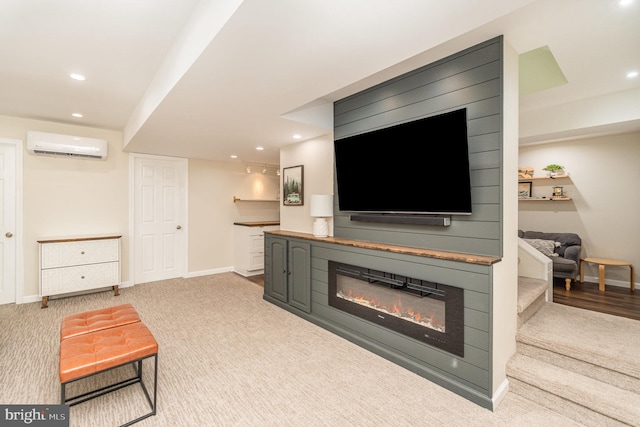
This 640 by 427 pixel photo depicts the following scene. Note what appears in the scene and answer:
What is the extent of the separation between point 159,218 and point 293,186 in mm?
2745

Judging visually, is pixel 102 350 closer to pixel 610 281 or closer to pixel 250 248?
pixel 250 248

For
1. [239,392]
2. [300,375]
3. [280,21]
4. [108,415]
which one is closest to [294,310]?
[300,375]

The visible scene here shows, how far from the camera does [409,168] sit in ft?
7.96

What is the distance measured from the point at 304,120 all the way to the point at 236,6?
1835mm

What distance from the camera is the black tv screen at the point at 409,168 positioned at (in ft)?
6.94

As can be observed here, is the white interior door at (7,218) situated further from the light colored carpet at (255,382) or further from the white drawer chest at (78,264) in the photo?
the light colored carpet at (255,382)

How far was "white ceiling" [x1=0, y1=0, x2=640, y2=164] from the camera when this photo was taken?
60.8 inches

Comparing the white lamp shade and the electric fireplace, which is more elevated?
the white lamp shade

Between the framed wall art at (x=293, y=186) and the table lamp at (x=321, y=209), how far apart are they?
0.66 meters

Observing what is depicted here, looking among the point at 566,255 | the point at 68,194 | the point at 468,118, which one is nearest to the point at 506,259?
the point at 468,118

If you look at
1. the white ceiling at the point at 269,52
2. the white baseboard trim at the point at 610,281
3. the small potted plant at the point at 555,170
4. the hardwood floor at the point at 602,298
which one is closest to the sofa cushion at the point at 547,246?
the hardwood floor at the point at 602,298

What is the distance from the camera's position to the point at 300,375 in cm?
230

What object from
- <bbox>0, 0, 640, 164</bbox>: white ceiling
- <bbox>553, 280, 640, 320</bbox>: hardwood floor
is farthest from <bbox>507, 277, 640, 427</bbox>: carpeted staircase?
<bbox>0, 0, 640, 164</bbox>: white ceiling

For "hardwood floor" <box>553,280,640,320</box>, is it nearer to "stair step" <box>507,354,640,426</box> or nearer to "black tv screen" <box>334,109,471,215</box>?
"stair step" <box>507,354,640,426</box>
